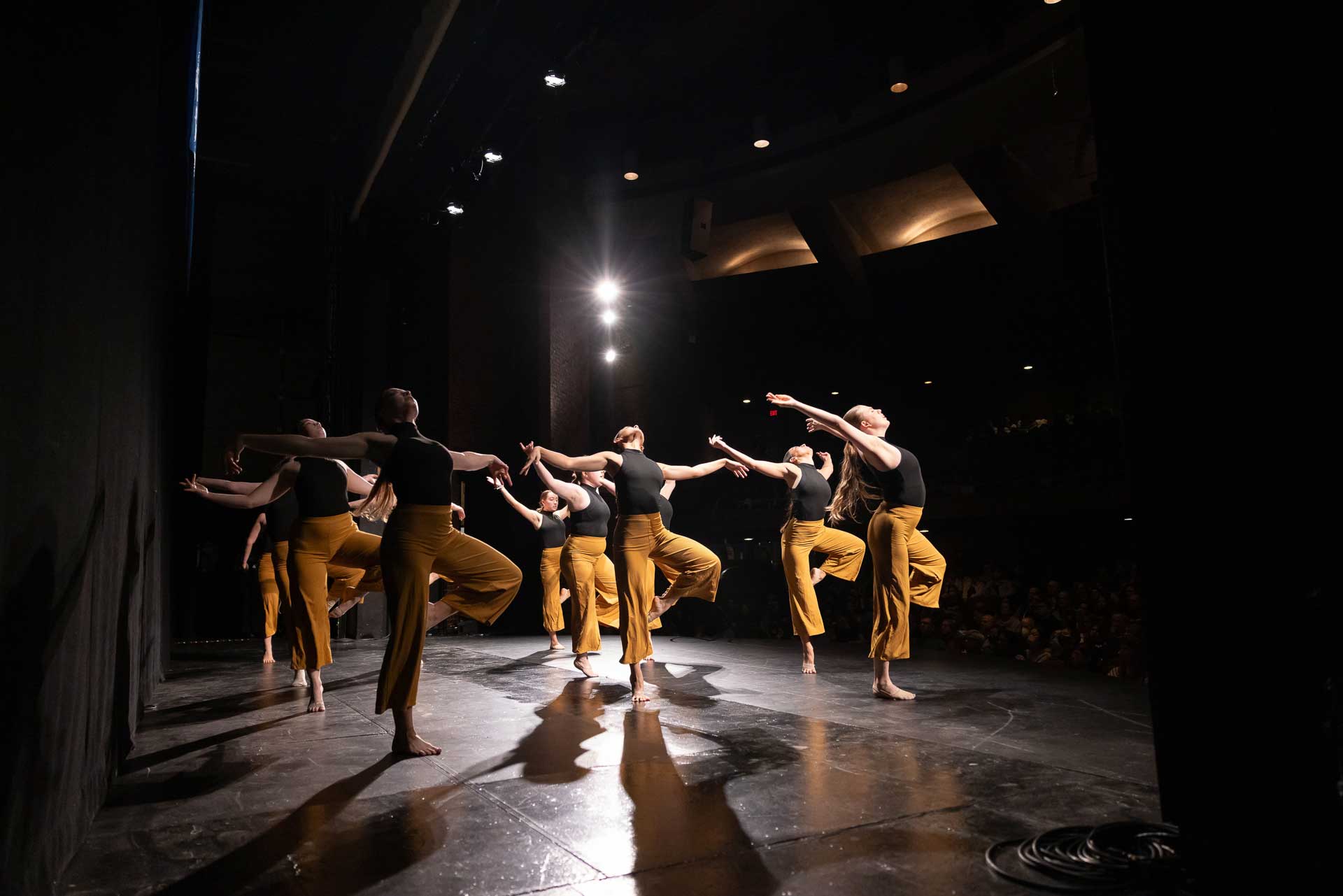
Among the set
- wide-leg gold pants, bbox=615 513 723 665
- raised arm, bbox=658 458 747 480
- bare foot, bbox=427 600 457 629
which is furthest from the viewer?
raised arm, bbox=658 458 747 480

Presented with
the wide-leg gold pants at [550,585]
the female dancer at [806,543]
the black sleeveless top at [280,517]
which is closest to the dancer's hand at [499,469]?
the female dancer at [806,543]

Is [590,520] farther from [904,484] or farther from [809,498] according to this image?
[904,484]

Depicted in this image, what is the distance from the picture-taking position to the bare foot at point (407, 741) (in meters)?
3.64

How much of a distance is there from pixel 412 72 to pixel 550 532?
15.9 feet

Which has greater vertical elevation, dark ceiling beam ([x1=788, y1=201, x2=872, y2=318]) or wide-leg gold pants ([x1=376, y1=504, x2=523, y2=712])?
dark ceiling beam ([x1=788, y1=201, x2=872, y2=318])

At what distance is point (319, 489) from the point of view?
4977 mm

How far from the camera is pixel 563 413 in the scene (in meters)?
11.4

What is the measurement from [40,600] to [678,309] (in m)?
13.9

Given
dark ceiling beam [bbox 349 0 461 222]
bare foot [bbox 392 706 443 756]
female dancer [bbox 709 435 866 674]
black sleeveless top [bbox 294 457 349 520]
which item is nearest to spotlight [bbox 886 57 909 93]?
dark ceiling beam [bbox 349 0 461 222]

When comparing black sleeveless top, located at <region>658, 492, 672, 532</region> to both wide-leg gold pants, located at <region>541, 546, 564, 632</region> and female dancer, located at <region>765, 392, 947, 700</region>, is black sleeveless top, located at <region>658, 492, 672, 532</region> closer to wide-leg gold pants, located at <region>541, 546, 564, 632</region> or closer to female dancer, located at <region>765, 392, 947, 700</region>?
female dancer, located at <region>765, 392, 947, 700</region>

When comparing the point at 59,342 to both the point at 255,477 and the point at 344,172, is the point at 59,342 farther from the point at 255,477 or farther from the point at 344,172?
the point at 255,477

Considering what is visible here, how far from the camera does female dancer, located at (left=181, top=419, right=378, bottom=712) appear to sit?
195 inches

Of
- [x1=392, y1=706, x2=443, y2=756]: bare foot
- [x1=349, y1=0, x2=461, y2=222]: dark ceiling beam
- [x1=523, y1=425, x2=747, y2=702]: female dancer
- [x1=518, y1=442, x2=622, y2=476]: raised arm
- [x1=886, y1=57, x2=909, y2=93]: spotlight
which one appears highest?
[x1=886, y1=57, x2=909, y2=93]: spotlight

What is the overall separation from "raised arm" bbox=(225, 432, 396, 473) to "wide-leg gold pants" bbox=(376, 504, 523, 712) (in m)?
0.29
